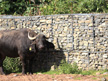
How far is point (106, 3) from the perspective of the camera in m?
13.2

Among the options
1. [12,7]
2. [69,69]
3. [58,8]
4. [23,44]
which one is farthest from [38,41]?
[12,7]

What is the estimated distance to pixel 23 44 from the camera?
10.9 metres

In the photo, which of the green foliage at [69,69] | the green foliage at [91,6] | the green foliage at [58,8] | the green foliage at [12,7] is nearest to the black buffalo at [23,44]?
the green foliage at [69,69]

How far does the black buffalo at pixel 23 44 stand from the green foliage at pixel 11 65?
30 cm

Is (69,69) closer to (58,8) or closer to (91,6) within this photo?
(58,8)

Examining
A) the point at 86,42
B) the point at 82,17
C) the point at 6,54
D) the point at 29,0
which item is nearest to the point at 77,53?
the point at 86,42

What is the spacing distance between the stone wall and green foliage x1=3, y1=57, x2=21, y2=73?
1491 millimetres

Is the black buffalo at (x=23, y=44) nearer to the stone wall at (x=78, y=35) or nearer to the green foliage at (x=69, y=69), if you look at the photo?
the stone wall at (x=78, y=35)

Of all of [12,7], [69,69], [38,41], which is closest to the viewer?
[69,69]

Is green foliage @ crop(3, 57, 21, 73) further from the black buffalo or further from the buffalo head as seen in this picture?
the buffalo head

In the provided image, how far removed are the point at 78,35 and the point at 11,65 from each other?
3239 mm

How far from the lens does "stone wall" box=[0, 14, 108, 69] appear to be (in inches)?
424

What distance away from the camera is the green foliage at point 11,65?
11.6 metres

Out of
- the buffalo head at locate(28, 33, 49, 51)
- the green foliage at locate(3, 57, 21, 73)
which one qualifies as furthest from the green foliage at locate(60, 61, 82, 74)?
the green foliage at locate(3, 57, 21, 73)
